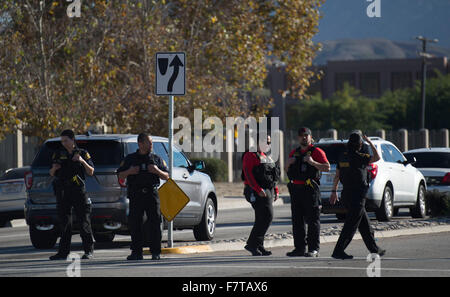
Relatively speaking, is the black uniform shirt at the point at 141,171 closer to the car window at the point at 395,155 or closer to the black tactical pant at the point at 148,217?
the black tactical pant at the point at 148,217

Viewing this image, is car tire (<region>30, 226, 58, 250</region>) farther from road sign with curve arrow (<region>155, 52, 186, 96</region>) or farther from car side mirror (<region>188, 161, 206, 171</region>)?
road sign with curve arrow (<region>155, 52, 186, 96</region>)

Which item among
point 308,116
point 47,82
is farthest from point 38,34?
point 308,116

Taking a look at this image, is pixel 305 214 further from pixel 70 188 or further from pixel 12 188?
pixel 12 188

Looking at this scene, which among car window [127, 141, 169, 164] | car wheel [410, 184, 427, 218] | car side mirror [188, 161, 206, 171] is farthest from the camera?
car wheel [410, 184, 427, 218]

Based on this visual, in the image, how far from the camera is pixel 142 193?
41.8 feet

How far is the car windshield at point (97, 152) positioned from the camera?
14547 millimetres

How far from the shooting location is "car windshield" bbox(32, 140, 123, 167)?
573 inches

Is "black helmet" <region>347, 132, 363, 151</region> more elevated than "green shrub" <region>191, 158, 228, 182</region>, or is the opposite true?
"black helmet" <region>347, 132, 363, 151</region>

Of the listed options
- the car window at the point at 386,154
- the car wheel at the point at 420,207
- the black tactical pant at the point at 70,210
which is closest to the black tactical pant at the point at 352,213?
the black tactical pant at the point at 70,210

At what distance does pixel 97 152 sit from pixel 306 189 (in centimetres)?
373

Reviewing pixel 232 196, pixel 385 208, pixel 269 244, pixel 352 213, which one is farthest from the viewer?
pixel 232 196

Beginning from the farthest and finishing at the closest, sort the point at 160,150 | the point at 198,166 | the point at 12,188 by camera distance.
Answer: the point at 12,188 → the point at 160,150 → the point at 198,166

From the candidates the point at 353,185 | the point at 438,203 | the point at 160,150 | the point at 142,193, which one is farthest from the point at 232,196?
the point at 353,185

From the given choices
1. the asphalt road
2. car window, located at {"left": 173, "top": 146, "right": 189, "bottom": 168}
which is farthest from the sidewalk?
the asphalt road
